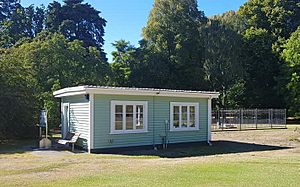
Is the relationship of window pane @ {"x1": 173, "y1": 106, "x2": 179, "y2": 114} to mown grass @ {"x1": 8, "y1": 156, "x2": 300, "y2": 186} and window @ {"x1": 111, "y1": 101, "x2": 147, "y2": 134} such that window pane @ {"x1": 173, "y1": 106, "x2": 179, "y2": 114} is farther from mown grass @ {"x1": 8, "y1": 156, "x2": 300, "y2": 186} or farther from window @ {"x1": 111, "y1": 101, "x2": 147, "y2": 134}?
A: mown grass @ {"x1": 8, "y1": 156, "x2": 300, "y2": 186}

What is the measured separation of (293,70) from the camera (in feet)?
144

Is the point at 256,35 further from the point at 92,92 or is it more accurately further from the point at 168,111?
the point at 92,92

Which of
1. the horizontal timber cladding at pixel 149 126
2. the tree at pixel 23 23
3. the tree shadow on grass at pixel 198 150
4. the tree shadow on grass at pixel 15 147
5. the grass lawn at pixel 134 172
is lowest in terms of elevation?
the tree shadow on grass at pixel 15 147

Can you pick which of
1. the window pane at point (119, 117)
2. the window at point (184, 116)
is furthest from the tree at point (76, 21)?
the window pane at point (119, 117)

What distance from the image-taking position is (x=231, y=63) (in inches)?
1726

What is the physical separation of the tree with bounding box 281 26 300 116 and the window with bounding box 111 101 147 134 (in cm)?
2992

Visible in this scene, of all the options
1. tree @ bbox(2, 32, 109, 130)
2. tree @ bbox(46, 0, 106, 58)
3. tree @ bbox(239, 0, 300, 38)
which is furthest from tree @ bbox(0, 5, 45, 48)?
tree @ bbox(239, 0, 300, 38)

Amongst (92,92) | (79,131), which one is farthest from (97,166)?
(79,131)

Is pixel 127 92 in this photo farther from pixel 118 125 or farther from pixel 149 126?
pixel 149 126

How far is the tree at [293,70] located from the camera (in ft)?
141

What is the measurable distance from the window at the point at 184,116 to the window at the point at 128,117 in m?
1.63

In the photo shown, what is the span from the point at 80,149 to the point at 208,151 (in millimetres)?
5650

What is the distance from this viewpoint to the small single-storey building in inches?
640

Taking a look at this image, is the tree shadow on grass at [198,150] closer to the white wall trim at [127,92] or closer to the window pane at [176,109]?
the window pane at [176,109]
